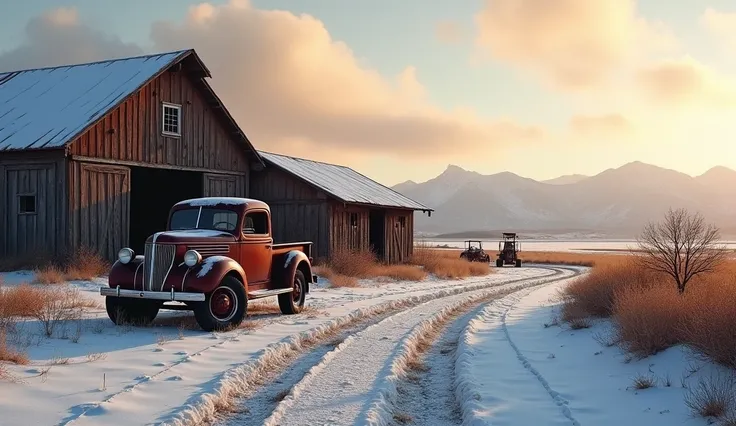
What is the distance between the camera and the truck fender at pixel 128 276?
40.0 feet

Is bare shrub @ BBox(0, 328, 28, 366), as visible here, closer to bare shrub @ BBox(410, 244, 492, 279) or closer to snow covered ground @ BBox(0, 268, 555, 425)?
snow covered ground @ BBox(0, 268, 555, 425)

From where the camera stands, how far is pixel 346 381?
847cm

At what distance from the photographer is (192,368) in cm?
885

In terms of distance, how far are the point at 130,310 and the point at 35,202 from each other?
33.6ft

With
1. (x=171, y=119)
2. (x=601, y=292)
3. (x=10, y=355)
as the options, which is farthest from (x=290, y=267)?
(x=171, y=119)

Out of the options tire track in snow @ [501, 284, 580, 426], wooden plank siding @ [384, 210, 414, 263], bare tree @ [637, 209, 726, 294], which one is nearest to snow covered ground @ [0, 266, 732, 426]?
tire track in snow @ [501, 284, 580, 426]

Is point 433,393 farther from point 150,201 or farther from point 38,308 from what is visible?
point 150,201

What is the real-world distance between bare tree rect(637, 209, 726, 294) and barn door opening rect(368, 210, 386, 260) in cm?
1715

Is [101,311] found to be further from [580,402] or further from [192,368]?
[580,402]

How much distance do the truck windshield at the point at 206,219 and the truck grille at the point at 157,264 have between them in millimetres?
1493

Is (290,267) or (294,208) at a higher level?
(294,208)

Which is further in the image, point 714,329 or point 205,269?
point 205,269

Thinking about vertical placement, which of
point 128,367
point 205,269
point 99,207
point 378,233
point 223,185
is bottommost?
point 128,367

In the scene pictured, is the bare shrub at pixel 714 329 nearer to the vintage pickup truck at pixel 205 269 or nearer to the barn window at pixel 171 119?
the vintage pickup truck at pixel 205 269
